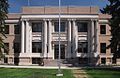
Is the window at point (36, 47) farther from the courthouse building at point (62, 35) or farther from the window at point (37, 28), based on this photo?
the window at point (37, 28)

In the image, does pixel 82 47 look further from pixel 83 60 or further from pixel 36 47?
pixel 36 47

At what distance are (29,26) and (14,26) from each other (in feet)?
14.1

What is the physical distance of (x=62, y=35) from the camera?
71062 millimetres

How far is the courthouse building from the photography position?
70.0 m

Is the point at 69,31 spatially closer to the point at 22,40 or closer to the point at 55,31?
the point at 55,31

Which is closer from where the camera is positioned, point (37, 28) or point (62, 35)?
point (62, 35)

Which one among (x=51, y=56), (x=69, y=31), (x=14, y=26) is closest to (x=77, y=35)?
(x=69, y=31)

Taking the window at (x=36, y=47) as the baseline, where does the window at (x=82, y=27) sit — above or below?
above

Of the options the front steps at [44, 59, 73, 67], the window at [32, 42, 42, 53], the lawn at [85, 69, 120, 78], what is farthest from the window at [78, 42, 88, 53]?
the lawn at [85, 69, 120, 78]

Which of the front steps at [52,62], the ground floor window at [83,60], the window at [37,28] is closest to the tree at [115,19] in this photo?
the front steps at [52,62]

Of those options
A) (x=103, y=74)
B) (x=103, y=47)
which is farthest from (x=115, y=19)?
(x=103, y=47)

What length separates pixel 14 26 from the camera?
74.8 meters

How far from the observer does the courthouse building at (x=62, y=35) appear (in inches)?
2756

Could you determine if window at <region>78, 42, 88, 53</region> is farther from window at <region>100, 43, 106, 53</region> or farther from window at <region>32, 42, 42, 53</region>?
window at <region>32, 42, 42, 53</region>
